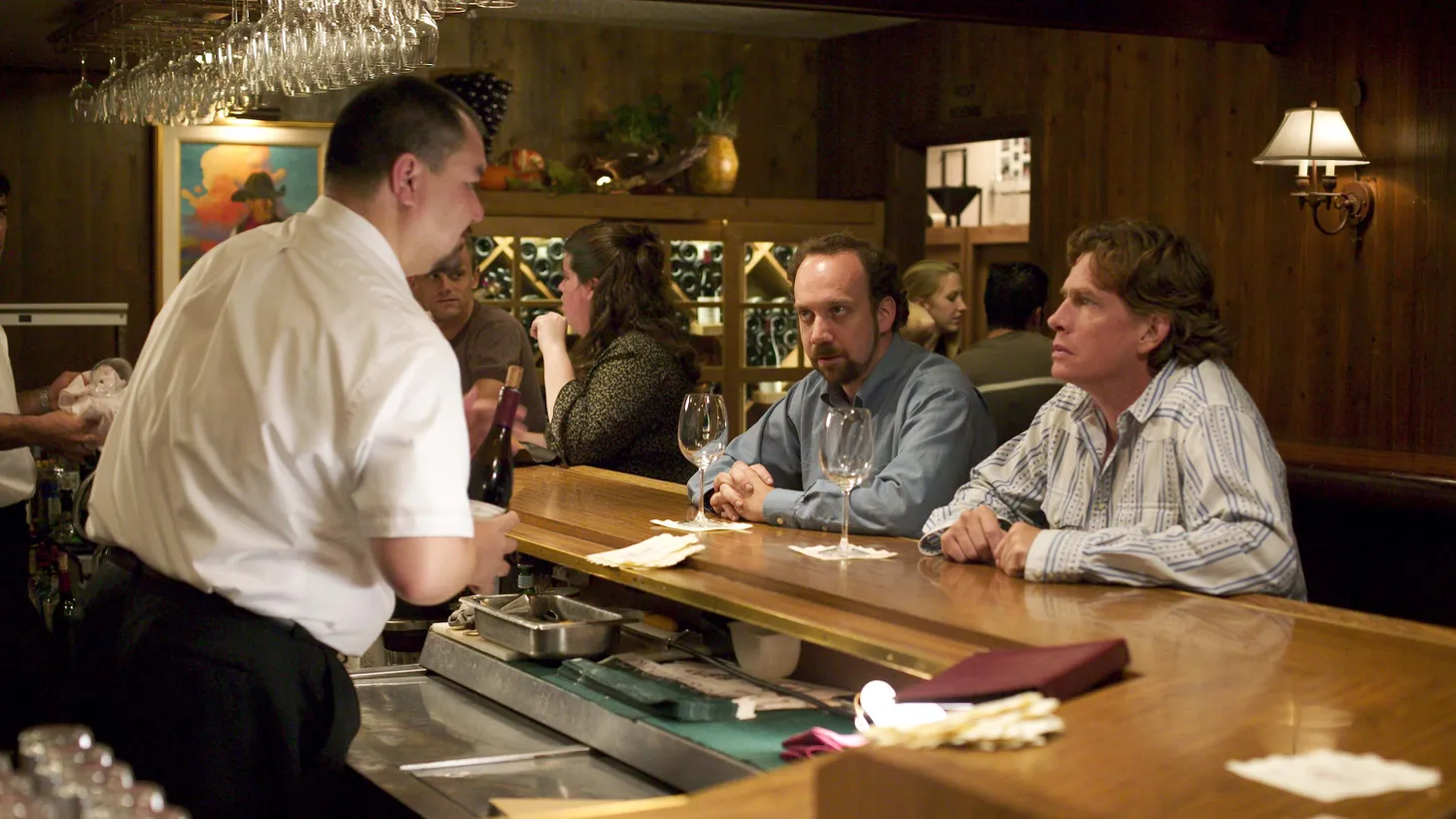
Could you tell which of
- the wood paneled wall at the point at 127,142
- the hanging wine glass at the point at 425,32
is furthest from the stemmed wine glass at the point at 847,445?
the wood paneled wall at the point at 127,142

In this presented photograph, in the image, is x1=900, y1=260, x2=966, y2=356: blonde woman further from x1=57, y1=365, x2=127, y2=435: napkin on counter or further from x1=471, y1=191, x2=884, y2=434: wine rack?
x1=57, y1=365, x2=127, y2=435: napkin on counter

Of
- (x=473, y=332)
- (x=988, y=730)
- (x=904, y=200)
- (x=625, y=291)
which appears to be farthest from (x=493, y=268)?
(x=988, y=730)

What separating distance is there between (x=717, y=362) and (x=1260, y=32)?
325 centimetres

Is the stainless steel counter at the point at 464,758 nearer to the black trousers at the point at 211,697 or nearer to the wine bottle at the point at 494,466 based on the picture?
the black trousers at the point at 211,697

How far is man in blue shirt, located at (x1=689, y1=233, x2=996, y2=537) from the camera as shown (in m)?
2.90

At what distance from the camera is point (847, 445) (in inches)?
98.3

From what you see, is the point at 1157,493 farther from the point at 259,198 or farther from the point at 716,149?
the point at 259,198

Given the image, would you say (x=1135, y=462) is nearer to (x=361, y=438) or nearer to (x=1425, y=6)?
(x=361, y=438)

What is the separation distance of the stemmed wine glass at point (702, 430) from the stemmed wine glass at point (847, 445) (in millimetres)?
422

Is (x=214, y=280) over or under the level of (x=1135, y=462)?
over

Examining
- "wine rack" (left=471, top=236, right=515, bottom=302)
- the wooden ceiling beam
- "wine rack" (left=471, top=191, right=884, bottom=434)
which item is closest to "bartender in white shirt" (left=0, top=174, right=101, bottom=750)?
the wooden ceiling beam

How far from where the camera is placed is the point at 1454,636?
1955 millimetres

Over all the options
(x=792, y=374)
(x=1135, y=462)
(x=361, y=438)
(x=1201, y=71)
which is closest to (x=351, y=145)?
(x=361, y=438)

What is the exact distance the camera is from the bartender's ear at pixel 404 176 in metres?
2.07
